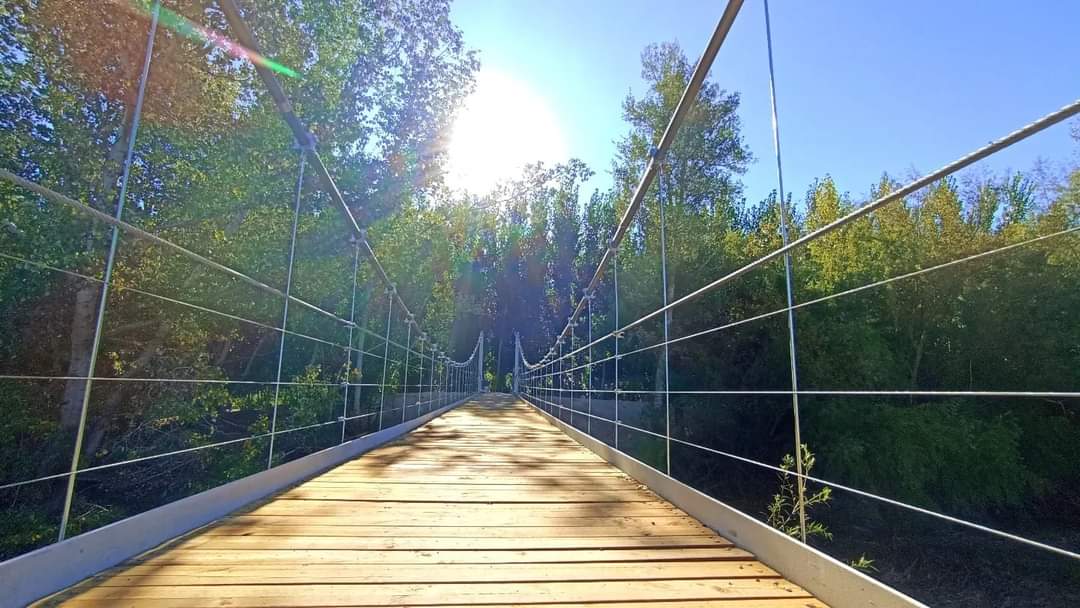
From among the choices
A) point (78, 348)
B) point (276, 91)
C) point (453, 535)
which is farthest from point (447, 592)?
point (78, 348)

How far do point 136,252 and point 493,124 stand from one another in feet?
19.0

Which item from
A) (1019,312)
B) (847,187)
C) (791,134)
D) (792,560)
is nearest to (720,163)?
(847,187)

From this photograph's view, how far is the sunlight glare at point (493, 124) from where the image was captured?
7.14m

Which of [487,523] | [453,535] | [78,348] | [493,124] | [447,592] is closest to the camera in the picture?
[447,592]

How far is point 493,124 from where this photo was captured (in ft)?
28.3

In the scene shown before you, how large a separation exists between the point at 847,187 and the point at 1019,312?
3474mm

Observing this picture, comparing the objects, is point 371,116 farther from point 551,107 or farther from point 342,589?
point 342,589

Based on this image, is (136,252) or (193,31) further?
(193,31)

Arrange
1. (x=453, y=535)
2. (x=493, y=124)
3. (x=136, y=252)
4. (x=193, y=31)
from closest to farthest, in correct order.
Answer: (x=453, y=535) → (x=136, y=252) → (x=193, y=31) → (x=493, y=124)

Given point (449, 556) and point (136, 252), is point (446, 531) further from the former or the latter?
point (136, 252)

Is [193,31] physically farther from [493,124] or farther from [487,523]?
[493,124]

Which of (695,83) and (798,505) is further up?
(695,83)

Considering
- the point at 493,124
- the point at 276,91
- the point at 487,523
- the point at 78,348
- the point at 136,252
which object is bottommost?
the point at 487,523

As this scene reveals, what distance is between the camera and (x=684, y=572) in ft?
3.62
